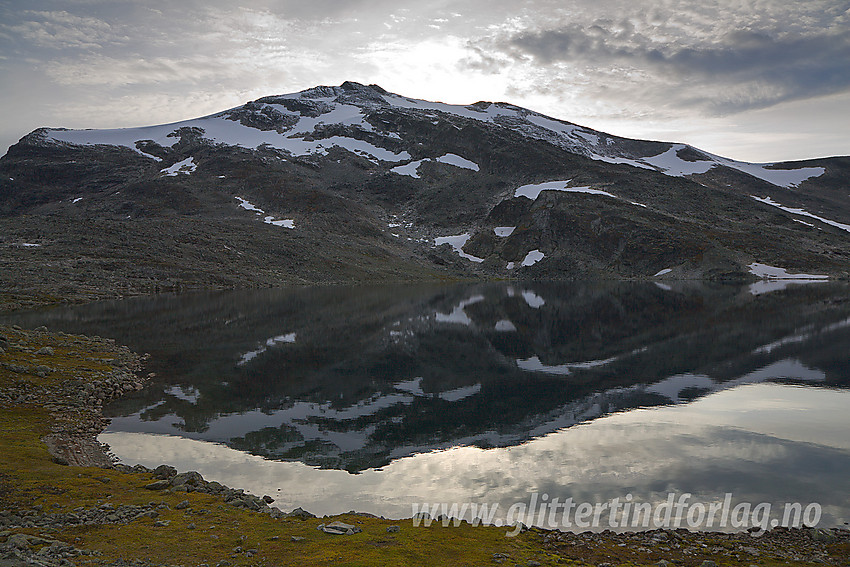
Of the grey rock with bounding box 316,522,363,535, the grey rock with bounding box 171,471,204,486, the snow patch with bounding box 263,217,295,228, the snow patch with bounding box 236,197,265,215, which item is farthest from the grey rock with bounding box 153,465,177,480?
the snow patch with bounding box 236,197,265,215

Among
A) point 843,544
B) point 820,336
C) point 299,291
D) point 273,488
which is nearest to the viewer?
point 843,544

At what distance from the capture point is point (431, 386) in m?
36.8

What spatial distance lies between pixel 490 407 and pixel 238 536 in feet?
64.3

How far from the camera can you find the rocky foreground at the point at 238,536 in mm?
12195

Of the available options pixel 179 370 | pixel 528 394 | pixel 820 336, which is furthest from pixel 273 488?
pixel 820 336

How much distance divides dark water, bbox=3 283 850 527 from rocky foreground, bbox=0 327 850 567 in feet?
7.64

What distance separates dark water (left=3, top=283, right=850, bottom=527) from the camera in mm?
19984

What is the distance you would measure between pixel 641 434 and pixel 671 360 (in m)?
21.5

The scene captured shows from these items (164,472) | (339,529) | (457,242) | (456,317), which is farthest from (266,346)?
(457,242)

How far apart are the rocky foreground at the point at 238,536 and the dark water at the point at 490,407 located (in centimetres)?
233

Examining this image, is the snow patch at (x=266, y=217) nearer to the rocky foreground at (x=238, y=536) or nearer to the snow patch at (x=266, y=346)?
the snow patch at (x=266, y=346)

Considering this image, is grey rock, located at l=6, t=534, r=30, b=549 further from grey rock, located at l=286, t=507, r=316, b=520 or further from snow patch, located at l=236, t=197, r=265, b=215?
snow patch, located at l=236, t=197, r=265, b=215

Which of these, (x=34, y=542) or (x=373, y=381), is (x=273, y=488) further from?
(x=373, y=381)

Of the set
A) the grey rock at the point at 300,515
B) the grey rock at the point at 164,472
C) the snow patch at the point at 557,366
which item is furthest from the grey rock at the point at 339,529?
the snow patch at the point at 557,366
